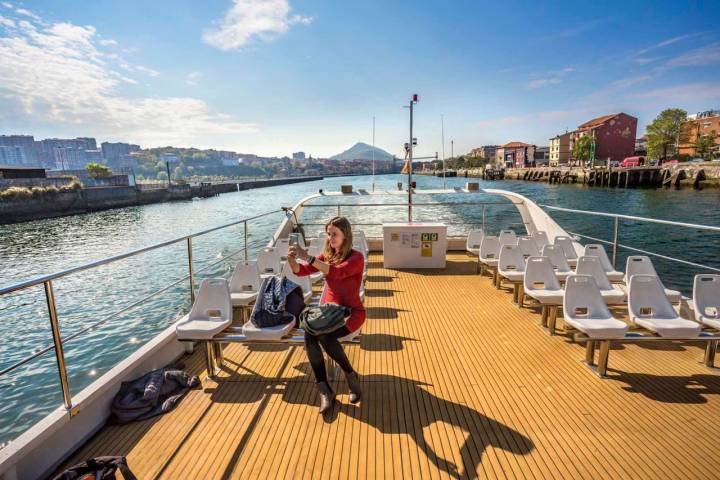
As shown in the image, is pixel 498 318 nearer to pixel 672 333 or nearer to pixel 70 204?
pixel 672 333

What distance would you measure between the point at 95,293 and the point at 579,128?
371 feet

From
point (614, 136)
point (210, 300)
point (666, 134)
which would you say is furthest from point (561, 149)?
point (210, 300)

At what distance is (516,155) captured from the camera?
124 metres

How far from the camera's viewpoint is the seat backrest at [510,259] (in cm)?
559

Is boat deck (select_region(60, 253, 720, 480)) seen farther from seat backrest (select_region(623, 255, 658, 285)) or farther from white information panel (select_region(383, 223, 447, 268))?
white information panel (select_region(383, 223, 447, 268))

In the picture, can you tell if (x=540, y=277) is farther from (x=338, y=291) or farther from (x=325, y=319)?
(x=325, y=319)

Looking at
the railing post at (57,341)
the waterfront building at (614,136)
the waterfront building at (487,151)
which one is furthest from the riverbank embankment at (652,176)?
the waterfront building at (487,151)

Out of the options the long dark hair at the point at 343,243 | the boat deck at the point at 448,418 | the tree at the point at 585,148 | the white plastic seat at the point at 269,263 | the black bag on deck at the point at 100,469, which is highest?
the tree at the point at 585,148

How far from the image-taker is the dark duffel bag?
9.21ft

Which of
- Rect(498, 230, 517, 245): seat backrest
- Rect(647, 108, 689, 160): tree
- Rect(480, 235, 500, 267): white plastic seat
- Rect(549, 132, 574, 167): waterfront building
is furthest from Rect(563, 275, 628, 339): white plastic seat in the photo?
Rect(549, 132, 574, 167): waterfront building

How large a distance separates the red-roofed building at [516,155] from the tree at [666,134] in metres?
47.4

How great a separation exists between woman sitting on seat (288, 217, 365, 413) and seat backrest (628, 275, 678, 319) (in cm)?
270

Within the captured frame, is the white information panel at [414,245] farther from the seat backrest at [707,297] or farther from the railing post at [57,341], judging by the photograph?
the railing post at [57,341]

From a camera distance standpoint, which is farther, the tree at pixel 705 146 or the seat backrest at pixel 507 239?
the tree at pixel 705 146
